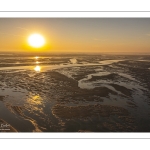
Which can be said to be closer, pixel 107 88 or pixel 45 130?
pixel 45 130

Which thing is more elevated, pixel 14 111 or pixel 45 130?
pixel 14 111
